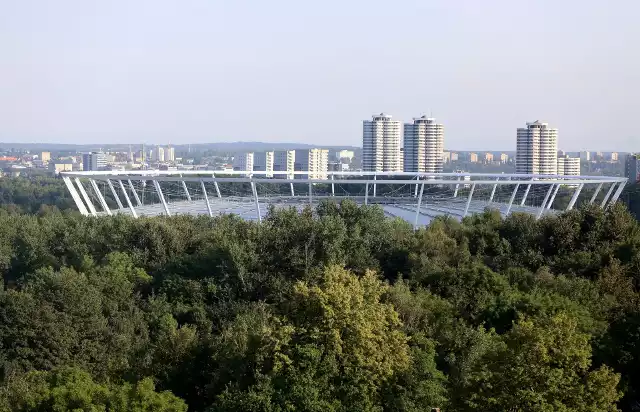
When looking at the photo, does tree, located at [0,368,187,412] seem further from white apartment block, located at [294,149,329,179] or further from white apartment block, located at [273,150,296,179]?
white apartment block, located at [294,149,329,179]

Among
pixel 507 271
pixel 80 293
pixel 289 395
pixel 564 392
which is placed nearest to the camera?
pixel 564 392

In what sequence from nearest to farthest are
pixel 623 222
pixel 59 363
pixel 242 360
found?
pixel 242 360 < pixel 59 363 < pixel 623 222

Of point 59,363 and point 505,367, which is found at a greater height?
point 505,367

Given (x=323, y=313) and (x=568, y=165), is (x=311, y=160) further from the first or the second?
(x=323, y=313)

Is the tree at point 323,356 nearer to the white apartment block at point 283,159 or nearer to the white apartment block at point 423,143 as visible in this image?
the white apartment block at point 423,143

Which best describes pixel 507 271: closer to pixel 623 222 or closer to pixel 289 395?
pixel 623 222

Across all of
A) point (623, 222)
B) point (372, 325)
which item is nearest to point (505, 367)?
point (372, 325)

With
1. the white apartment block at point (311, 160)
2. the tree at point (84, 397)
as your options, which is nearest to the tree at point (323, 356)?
the tree at point (84, 397)

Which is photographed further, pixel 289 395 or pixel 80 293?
pixel 80 293
